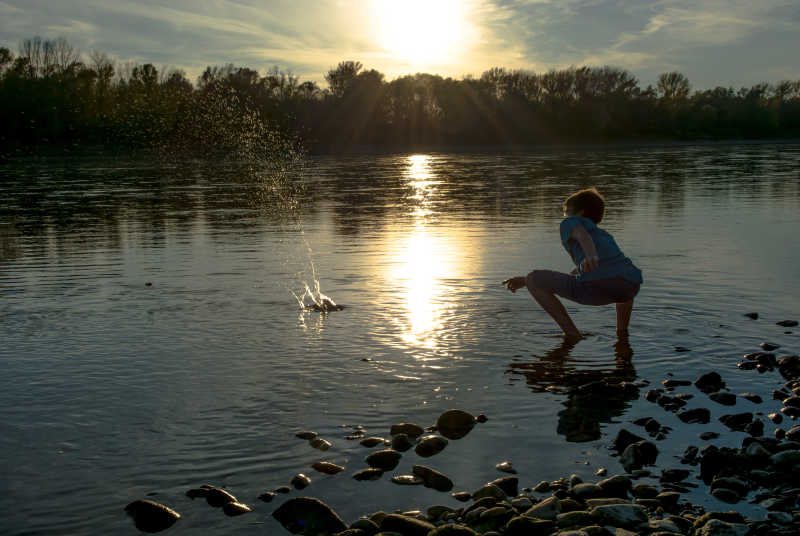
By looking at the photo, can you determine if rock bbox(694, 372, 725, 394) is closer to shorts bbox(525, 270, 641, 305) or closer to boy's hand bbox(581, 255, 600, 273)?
shorts bbox(525, 270, 641, 305)

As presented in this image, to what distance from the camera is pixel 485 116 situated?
135500mm

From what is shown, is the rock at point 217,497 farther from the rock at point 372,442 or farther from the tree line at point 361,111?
the tree line at point 361,111

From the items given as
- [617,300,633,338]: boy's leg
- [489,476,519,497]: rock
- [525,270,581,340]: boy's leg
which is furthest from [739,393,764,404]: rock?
[489,476,519,497]: rock

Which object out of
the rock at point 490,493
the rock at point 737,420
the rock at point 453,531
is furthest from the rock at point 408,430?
the rock at point 737,420

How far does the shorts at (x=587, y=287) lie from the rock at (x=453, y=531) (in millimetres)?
4221

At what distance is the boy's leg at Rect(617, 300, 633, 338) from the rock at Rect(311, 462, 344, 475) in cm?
428

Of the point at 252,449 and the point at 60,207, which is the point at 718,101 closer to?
the point at 60,207

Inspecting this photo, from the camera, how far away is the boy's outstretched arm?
24.5ft

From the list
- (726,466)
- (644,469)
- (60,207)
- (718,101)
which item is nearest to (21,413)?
(644,469)

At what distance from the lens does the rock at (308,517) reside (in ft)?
14.8

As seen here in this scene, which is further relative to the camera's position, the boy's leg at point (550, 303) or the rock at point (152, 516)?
the boy's leg at point (550, 303)

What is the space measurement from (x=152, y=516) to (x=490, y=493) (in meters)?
2.07

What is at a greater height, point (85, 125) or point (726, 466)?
point (85, 125)

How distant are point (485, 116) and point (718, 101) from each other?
5412 centimetres
